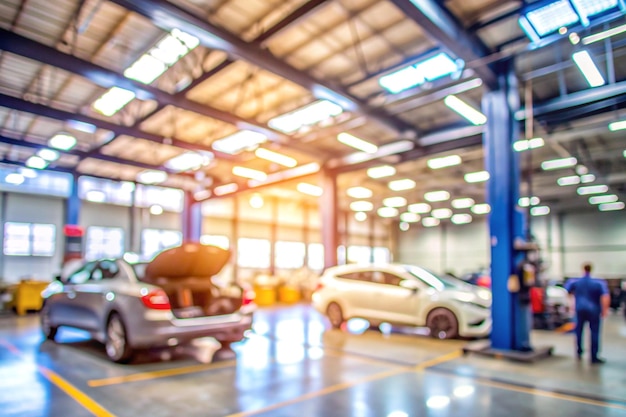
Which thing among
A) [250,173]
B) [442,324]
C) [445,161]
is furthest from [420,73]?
[250,173]

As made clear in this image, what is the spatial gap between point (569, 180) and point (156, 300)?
1501 centimetres

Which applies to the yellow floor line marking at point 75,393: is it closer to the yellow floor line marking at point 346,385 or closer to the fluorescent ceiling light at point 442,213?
the yellow floor line marking at point 346,385

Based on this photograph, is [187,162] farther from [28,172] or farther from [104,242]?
[28,172]

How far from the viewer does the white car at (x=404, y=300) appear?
25.0 ft

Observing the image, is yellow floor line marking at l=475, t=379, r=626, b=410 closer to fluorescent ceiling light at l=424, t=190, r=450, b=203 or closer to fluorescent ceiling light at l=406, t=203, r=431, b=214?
fluorescent ceiling light at l=424, t=190, r=450, b=203

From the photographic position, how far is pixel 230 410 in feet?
12.6

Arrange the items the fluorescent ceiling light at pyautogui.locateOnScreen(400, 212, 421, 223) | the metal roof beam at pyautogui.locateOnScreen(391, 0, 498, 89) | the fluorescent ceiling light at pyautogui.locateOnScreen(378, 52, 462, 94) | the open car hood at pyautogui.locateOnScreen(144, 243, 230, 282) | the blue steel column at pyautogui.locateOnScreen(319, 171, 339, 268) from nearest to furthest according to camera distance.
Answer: the metal roof beam at pyautogui.locateOnScreen(391, 0, 498, 89) → the open car hood at pyautogui.locateOnScreen(144, 243, 230, 282) → the fluorescent ceiling light at pyautogui.locateOnScreen(378, 52, 462, 94) → the blue steel column at pyautogui.locateOnScreen(319, 171, 339, 268) → the fluorescent ceiling light at pyautogui.locateOnScreen(400, 212, 421, 223)

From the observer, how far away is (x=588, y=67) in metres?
5.97

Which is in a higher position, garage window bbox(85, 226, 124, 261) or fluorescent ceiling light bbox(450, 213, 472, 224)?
fluorescent ceiling light bbox(450, 213, 472, 224)

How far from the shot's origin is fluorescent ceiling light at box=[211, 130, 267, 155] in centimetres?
1009

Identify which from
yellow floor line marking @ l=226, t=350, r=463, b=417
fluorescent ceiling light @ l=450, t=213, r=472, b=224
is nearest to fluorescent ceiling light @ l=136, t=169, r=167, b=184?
yellow floor line marking @ l=226, t=350, r=463, b=417

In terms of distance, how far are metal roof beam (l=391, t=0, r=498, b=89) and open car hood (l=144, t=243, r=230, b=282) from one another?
3.81 meters

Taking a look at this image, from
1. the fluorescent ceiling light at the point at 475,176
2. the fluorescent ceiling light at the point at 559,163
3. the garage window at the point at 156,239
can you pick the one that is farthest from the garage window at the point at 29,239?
the fluorescent ceiling light at the point at 559,163

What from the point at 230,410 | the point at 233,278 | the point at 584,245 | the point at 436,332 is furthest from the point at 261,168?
the point at 584,245
